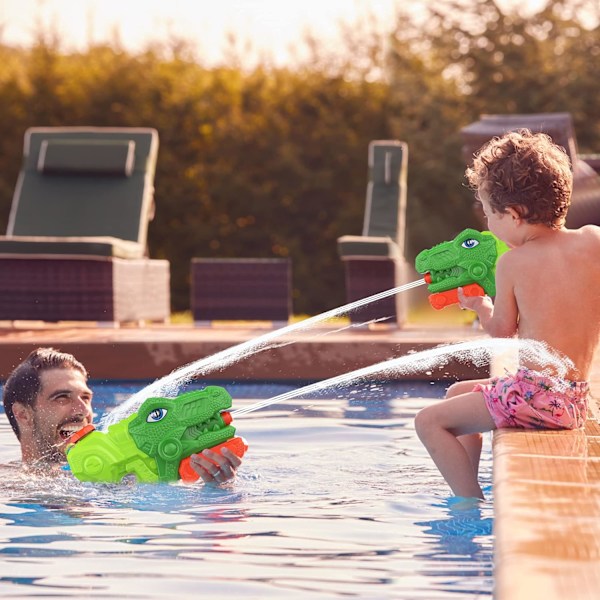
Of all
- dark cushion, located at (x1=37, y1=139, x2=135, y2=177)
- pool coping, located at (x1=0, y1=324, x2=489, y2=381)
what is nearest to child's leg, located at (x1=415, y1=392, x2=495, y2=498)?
pool coping, located at (x1=0, y1=324, x2=489, y2=381)

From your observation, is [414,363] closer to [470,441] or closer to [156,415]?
[470,441]

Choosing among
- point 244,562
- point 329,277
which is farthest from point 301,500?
point 329,277

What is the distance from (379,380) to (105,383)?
4.36 feet

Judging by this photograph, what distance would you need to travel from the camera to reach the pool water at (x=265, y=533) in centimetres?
250

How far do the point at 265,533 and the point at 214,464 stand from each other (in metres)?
0.49

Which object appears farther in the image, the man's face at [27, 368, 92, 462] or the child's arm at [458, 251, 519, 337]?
the man's face at [27, 368, 92, 462]

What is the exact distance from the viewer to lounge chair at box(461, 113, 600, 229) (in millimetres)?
7465

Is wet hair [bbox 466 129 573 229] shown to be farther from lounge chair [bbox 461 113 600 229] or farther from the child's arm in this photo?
lounge chair [bbox 461 113 600 229]

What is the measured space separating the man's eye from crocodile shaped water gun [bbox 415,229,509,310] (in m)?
0.79

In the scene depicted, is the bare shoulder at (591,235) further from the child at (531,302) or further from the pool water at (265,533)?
the pool water at (265,533)

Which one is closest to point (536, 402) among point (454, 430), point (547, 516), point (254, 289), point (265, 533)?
point (454, 430)

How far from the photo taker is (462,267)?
11.8 feet

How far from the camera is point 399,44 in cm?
1639

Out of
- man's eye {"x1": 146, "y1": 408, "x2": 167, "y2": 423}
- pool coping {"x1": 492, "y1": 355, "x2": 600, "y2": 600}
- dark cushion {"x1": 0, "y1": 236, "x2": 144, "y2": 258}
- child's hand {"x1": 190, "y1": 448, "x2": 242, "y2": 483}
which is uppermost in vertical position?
dark cushion {"x1": 0, "y1": 236, "x2": 144, "y2": 258}
